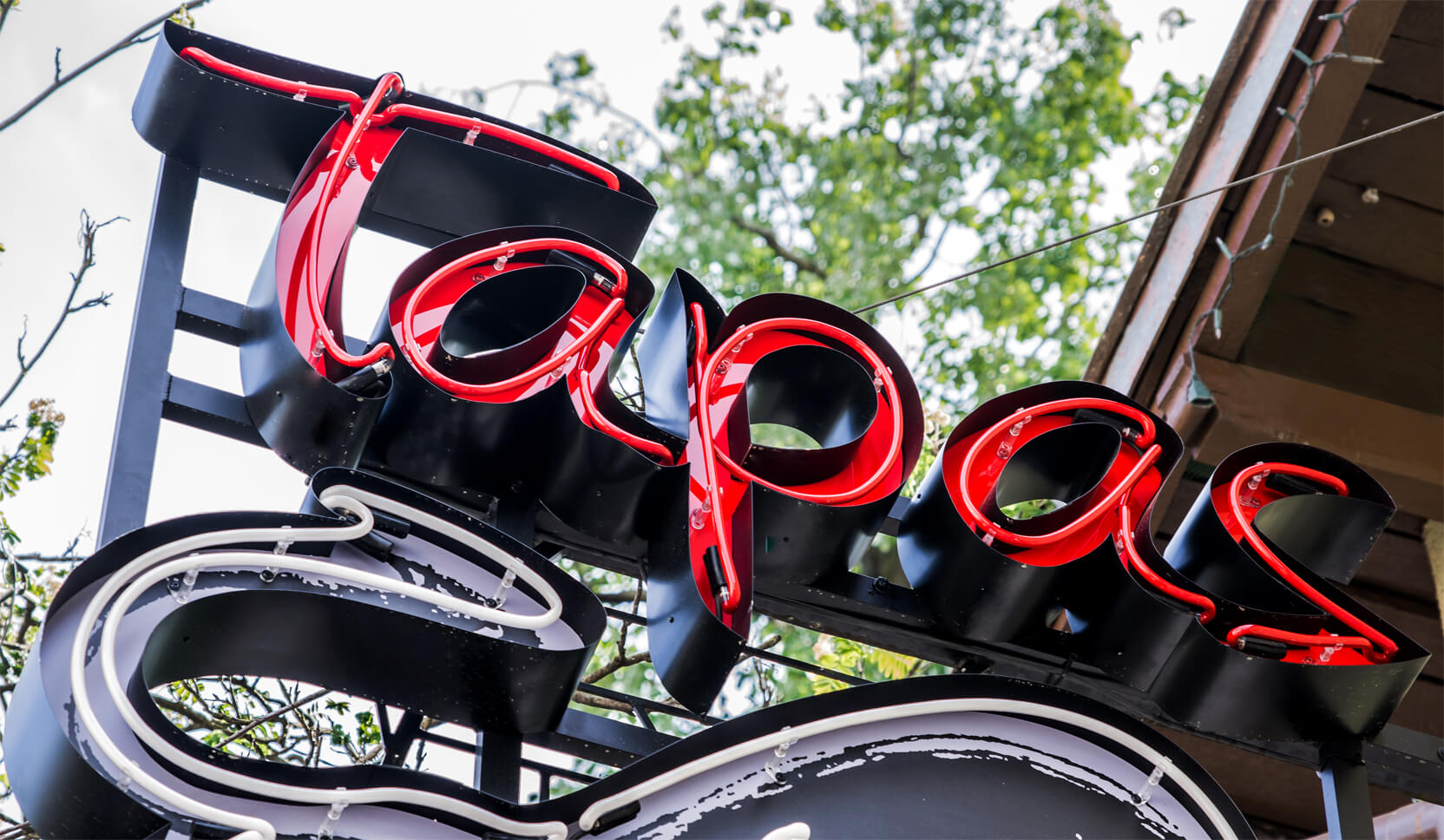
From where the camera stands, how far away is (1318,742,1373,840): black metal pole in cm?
274

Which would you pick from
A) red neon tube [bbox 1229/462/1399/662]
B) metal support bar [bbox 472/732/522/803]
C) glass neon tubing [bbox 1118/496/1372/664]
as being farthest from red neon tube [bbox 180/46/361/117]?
red neon tube [bbox 1229/462/1399/662]

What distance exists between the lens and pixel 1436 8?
3795 mm

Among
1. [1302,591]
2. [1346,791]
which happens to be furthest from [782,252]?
[1346,791]

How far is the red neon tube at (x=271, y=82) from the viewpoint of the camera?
2.72m

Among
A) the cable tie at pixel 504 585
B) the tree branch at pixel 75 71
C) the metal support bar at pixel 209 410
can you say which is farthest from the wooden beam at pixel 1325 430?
the tree branch at pixel 75 71

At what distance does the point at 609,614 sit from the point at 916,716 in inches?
27.3

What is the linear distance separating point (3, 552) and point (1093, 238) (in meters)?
8.66

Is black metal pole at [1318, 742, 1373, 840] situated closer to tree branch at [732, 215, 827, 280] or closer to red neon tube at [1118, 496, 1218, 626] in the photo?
red neon tube at [1118, 496, 1218, 626]

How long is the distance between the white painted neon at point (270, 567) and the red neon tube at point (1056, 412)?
3.50 feet

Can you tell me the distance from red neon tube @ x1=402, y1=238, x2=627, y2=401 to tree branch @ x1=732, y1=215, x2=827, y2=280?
691cm

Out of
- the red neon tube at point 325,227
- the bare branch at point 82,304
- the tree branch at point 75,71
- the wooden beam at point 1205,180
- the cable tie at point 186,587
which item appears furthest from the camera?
the wooden beam at point 1205,180

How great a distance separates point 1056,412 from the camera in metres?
2.99

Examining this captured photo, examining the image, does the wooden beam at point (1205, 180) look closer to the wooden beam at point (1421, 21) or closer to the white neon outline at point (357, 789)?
the wooden beam at point (1421, 21)

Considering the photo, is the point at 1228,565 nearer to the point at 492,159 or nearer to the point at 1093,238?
the point at 492,159
